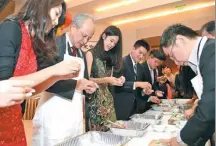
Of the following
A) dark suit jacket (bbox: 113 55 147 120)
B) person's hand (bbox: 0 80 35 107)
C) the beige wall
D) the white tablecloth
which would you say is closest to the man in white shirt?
the white tablecloth

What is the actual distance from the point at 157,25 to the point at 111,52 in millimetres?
4201

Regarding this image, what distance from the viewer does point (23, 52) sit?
879 millimetres

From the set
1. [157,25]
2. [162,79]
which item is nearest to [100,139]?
[162,79]

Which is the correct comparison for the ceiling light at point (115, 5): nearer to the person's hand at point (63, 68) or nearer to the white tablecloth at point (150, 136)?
the white tablecloth at point (150, 136)

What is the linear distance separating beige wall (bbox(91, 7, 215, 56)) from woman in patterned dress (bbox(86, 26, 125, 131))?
12.1 ft

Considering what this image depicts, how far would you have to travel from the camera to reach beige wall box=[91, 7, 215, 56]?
5.21 meters

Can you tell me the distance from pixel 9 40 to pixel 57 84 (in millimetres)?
448

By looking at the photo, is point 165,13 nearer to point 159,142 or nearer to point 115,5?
point 115,5

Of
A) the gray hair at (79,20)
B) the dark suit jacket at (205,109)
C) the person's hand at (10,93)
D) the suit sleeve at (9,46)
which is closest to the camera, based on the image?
the person's hand at (10,93)

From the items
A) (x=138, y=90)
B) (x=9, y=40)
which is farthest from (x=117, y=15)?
(x=9, y=40)

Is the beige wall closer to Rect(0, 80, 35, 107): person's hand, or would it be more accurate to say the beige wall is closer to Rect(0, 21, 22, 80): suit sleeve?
Rect(0, 21, 22, 80): suit sleeve

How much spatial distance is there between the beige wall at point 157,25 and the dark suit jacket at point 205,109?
4.41m

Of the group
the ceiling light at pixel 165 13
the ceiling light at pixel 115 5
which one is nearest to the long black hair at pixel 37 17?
the ceiling light at pixel 115 5

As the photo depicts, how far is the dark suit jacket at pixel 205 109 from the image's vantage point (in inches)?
35.4
